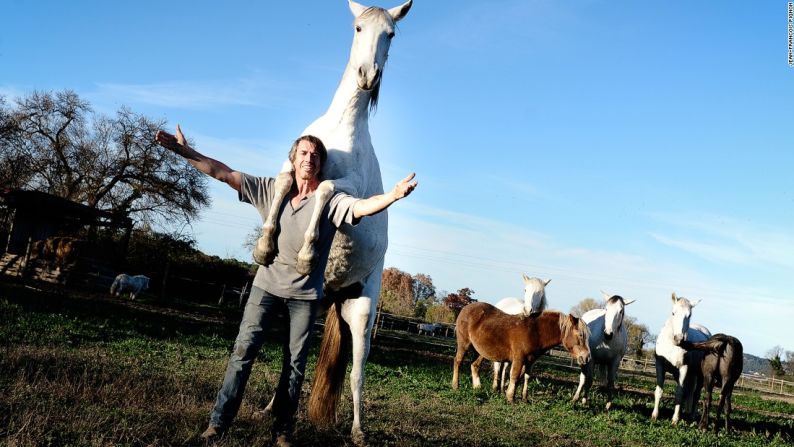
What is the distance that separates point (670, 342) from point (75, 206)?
19.6 metres

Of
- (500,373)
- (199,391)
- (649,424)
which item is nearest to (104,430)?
(199,391)

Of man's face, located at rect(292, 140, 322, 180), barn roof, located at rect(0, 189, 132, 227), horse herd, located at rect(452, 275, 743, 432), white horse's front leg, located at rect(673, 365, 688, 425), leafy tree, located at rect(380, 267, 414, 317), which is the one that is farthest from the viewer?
leafy tree, located at rect(380, 267, 414, 317)

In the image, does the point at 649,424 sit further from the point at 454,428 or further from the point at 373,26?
the point at 373,26

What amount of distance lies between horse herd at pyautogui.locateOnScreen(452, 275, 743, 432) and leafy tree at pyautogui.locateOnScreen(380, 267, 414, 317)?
34.7 metres

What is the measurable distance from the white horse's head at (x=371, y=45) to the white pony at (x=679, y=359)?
7.52m

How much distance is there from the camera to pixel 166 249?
28766 mm

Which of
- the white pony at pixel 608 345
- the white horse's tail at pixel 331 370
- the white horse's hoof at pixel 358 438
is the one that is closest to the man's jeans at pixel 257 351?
the white horse's hoof at pixel 358 438

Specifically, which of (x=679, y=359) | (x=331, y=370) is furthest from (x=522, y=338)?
(x=331, y=370)

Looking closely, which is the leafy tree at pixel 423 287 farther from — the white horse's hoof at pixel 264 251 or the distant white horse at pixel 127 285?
the white horse's hoof at pixel 264 251

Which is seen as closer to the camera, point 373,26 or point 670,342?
point 373,26

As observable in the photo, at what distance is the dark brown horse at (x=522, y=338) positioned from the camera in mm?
9492

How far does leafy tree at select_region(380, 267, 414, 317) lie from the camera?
161 ft

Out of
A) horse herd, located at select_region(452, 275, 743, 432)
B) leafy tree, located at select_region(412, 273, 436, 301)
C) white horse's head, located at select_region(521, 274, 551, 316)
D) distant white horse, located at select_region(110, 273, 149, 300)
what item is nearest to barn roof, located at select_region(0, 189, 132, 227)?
distant white horse, located at select_region(110, 273, 149, 300)

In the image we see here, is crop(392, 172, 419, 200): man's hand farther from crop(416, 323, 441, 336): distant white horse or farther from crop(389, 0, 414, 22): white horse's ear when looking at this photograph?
crop(416, 323, 441, 336): distant white horse
